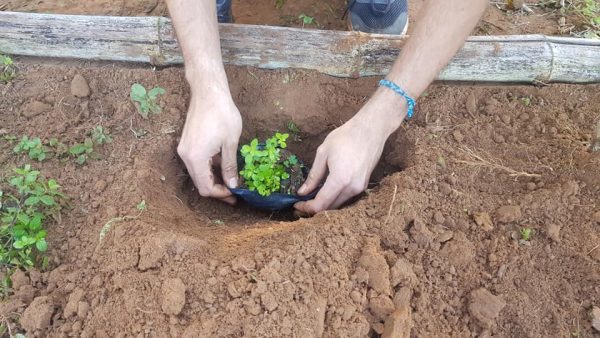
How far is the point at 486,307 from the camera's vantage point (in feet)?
6.19

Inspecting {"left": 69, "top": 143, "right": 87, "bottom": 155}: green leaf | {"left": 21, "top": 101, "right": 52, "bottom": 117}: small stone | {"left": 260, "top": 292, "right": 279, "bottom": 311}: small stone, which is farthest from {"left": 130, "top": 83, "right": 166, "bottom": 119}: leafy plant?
{"left": 260, "top": 292, "right": 279, "bottom": 311}: small stone

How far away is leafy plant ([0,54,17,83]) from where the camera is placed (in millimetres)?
2653

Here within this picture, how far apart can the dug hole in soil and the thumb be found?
0.22 meters

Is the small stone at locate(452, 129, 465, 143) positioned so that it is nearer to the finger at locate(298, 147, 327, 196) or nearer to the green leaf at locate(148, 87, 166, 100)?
the finger at locate(298, 147, 327, 196)

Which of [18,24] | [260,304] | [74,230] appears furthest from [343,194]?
[18,24]

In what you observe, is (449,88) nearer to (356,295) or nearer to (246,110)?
(246,110)

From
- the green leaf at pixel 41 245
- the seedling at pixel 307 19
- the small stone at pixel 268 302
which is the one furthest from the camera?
the seedling at pixel 307 19

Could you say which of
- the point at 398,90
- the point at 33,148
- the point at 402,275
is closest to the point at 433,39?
the point at 398,90

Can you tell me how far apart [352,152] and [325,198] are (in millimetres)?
246

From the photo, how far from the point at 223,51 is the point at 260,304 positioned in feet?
4.88

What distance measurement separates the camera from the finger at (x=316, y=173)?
2.14 metres

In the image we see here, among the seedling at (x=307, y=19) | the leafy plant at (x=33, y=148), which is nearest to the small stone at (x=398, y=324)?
the leafy plant at (x=33, y=148)

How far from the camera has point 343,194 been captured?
7.25 ft

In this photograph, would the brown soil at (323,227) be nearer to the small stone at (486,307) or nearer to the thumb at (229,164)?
the small stone at (486,307)
